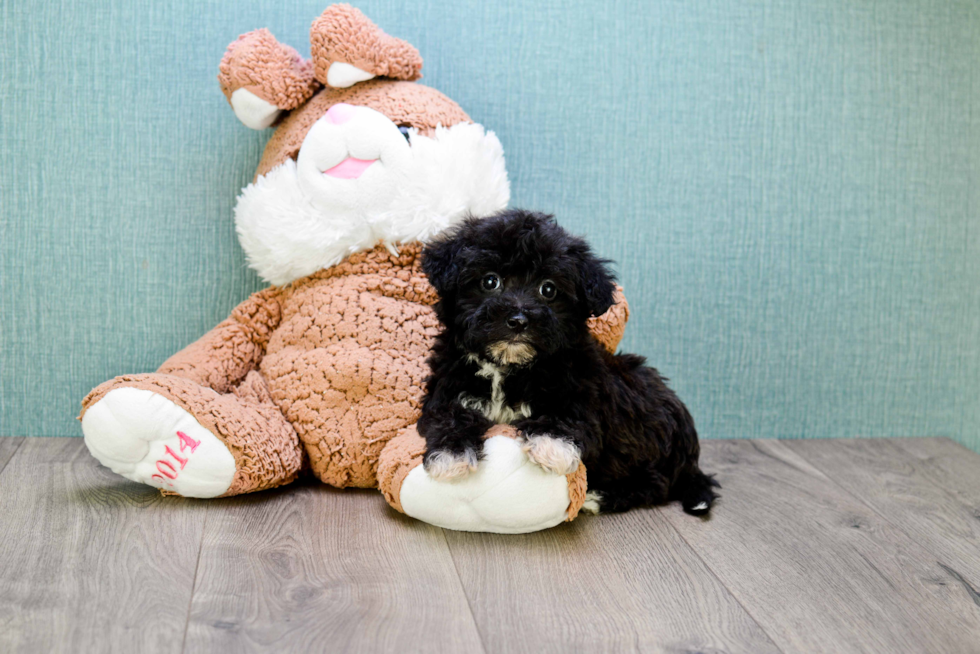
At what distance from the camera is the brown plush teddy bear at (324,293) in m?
1.60

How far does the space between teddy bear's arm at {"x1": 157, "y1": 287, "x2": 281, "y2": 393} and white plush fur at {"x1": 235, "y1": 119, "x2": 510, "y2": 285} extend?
13 cm

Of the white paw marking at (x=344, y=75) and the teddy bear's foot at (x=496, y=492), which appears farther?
the white paw marking at (x=344, y=75)

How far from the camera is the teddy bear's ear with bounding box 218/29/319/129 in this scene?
1796 mm

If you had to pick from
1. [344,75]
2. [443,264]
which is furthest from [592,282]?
[344,75]

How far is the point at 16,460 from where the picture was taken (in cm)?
189

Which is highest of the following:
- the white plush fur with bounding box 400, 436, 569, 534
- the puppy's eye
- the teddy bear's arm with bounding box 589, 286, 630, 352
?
the puppy's eye

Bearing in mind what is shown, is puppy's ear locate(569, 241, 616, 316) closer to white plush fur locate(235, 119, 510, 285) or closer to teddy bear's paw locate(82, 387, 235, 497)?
white plush fur locate(235, 119, 510, 285)

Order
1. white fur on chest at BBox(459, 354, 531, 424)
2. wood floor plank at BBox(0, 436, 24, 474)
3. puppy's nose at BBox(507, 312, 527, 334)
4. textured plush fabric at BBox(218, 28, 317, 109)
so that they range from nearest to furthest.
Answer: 1. puppy's nose at BBox(507, 312, 527, 334)
2. white fur on chest at BBox(459, 354, 531, 424)
3. textured plush fabric at BBox(218, 28, 317, 109)
4. wood floor plank at BBox(0, 436, 24, 474)

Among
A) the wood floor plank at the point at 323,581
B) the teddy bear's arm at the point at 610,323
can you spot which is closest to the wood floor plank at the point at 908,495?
the teddy bear's arm at the point at 610,323

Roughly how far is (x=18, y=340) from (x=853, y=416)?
7.26ft

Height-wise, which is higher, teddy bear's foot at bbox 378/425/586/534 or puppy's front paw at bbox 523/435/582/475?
puppy's front paw at bbox 523/435/582/475

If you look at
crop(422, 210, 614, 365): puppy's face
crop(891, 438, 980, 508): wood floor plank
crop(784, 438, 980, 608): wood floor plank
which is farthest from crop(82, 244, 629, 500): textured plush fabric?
crop(891, 438, 980, 508): wood floor plank

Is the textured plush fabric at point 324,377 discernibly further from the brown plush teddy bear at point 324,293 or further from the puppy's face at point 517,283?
the puppy's face at point 517,283

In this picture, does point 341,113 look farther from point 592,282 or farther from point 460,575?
point 460,575
